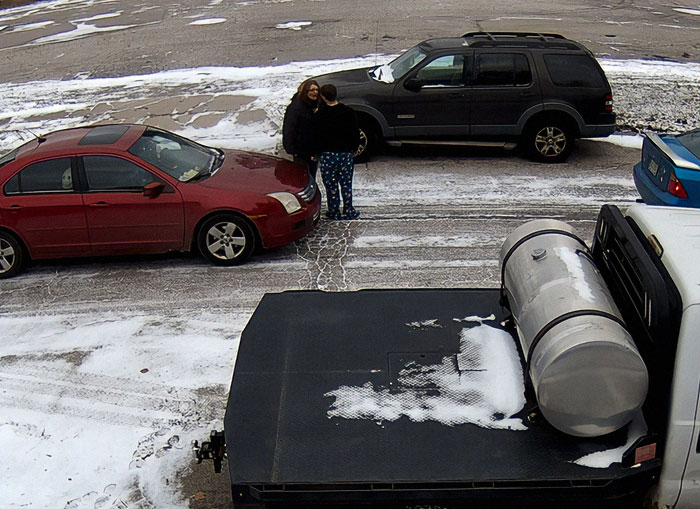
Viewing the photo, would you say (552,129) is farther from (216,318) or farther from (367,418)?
(367,418)

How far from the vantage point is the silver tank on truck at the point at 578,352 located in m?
3.59

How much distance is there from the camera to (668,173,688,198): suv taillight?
7.88 meters

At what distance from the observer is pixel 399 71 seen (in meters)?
11.4

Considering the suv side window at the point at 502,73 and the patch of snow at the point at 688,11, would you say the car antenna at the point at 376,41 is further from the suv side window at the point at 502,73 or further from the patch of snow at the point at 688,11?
the patch of snow at the point at 688,11

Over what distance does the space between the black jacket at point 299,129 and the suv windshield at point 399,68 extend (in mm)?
2460

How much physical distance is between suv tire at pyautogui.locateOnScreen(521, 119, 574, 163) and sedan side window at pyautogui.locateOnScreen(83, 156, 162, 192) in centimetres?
583

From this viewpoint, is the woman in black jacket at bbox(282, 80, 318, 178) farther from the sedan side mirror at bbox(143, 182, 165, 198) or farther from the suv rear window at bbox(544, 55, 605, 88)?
the suv rear window at bbox(544, 55, 605, 88)

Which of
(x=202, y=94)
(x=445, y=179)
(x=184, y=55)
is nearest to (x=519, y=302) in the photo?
(x=445, y=179)

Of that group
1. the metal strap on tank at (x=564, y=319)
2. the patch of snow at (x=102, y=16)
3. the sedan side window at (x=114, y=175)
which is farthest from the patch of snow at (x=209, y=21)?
the metal strap on tank at (x=564, y=319)

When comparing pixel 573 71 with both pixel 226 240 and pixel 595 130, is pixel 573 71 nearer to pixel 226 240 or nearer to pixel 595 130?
pixel 595 130

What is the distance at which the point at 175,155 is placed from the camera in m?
8.55

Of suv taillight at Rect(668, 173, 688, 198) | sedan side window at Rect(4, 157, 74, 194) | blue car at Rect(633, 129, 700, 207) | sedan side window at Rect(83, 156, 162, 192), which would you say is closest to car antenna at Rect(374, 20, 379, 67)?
blue car at Rect(633, 129, 700, 207)

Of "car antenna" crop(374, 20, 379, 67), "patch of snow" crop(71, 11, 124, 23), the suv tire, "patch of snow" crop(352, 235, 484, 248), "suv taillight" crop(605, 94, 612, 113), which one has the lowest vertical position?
→ "patch of snow" crop(352, 235, 484, 248)

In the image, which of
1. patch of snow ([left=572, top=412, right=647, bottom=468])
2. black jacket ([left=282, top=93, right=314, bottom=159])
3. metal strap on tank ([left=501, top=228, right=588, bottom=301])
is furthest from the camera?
black jacket ([left=282, top=93, right=314, bottom=159])
